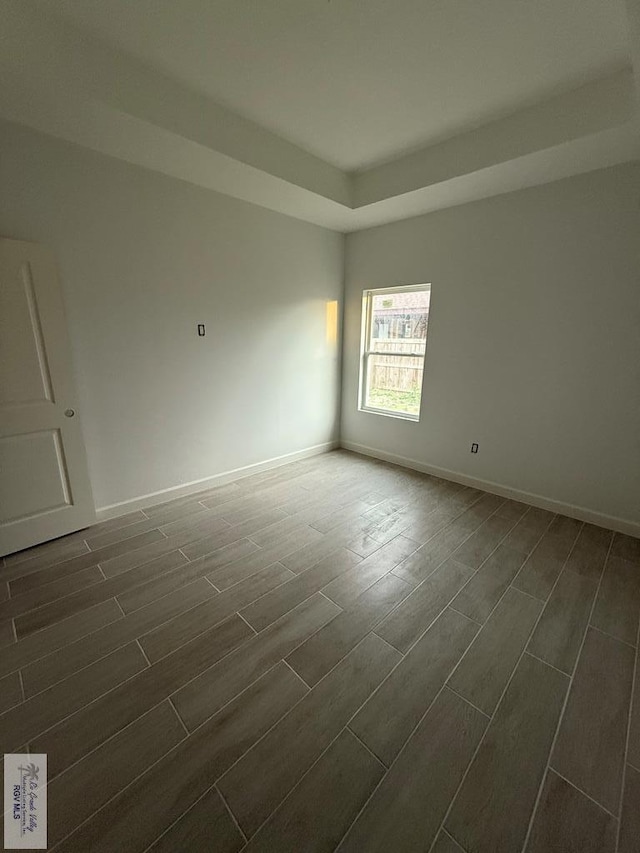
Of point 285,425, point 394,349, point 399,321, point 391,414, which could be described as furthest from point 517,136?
point 285,425

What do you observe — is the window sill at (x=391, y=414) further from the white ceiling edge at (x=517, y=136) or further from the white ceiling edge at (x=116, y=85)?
the white ceiling edge at (x=116, y=85)

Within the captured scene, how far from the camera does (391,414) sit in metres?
4.09

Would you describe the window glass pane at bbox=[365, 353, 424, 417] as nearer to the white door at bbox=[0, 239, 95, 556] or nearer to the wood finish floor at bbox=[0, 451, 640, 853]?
the wood finish floor at bbox=[0, 451, 640, 853]

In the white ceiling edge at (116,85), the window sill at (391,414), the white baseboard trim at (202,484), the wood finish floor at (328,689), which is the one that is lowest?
the wood finish floor at (328,689)

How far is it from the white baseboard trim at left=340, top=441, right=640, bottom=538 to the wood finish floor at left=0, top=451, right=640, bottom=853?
0.22 m

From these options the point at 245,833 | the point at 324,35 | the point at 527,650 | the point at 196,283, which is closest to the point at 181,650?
the point at 245,833

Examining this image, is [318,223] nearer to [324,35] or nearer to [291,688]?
[324,35]

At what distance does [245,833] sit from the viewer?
1.02 metres

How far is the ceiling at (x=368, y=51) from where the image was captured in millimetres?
1581

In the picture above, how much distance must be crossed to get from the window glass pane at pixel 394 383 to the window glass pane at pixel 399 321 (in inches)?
5.2

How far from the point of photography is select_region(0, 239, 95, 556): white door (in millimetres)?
2109

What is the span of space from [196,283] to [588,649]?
11.9 feet

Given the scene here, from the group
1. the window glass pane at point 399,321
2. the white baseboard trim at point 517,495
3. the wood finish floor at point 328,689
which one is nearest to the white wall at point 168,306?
the window glass pane at point 399,321

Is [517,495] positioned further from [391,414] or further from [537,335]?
[391,414]
